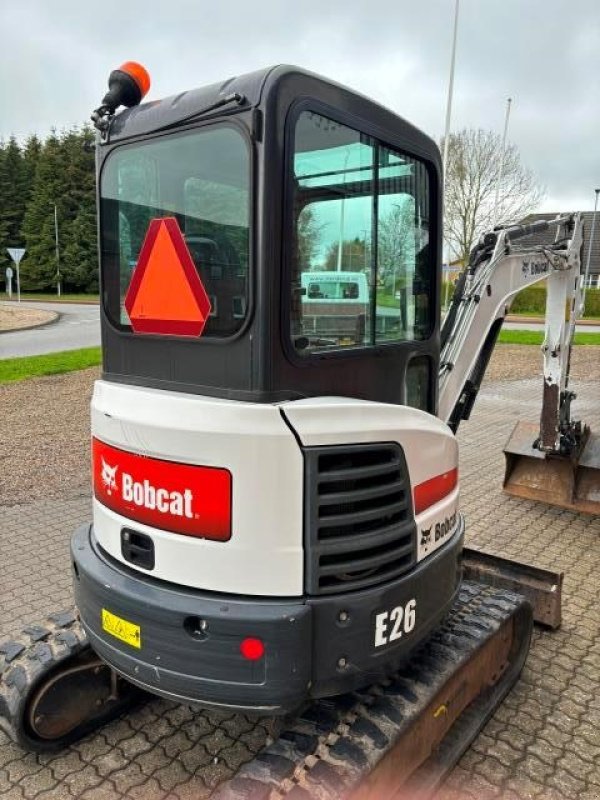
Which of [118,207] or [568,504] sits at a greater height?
[118,207]

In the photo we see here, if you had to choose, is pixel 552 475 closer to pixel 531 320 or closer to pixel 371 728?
pixel 371 728

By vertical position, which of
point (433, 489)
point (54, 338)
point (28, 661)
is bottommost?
point (28, 661)

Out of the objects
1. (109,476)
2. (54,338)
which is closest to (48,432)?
(109,476)

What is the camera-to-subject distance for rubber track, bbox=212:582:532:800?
6.52 feet

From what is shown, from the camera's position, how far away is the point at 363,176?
7.76 feet

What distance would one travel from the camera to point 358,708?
234 centimetres

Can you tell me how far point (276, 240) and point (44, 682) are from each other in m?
2.10

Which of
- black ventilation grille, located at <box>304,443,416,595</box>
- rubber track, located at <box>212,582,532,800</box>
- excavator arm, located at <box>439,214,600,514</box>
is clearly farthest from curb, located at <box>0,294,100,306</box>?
black ventilation grille, located at <box>304,443,416,595</box>

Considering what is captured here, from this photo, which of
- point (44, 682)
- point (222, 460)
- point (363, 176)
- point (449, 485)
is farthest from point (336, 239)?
point (44, 682)

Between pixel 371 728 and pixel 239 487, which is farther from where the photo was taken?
pixel 371 728

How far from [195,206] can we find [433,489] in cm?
141

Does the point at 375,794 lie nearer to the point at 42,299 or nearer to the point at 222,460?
the point at 222,460

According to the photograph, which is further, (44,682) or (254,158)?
(44,682)

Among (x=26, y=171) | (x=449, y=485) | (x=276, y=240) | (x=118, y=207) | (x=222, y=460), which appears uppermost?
(x=26, y=171)
